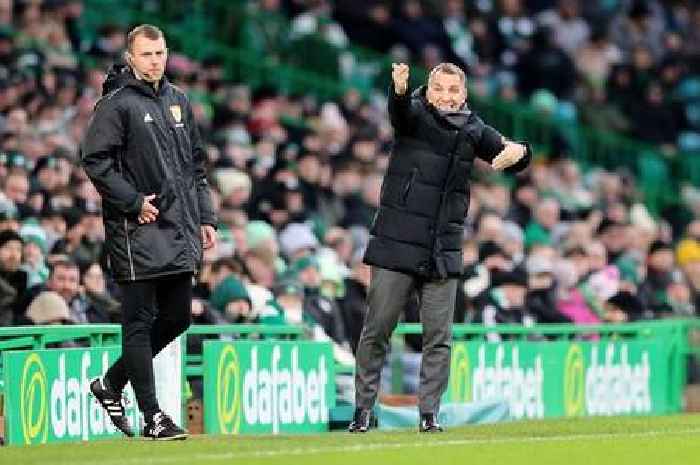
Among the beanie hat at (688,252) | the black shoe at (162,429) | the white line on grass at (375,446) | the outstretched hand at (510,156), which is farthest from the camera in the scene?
the beanie hat at (688,252)

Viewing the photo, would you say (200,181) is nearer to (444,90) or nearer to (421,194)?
(421,194)

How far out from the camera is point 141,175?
11695mm

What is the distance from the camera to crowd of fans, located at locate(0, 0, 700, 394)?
16031 mm

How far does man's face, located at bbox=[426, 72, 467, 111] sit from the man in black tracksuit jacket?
1609mm

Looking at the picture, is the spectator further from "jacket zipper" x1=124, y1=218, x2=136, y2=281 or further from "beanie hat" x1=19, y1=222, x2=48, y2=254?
"jacket zipper" x1=124, y1=218, x2=136, y2=281

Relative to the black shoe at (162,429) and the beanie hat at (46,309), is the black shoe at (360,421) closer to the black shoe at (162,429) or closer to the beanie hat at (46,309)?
the black shoe at (162,429)

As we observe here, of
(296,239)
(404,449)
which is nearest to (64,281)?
(296,239)

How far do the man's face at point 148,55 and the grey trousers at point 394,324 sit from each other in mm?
1938

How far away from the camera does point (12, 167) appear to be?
16.5m

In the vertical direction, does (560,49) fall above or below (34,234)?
above

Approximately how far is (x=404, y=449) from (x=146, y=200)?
68.0 inches

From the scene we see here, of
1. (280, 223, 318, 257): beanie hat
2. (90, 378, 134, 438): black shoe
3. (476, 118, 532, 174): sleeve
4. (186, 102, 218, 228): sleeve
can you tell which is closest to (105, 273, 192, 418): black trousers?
(90, 378, 134, 438): black shoe

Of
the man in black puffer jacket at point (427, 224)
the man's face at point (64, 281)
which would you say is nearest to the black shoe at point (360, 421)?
the man in black puffer jacket at point (427, 224)

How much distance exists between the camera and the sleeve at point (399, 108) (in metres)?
12.5
